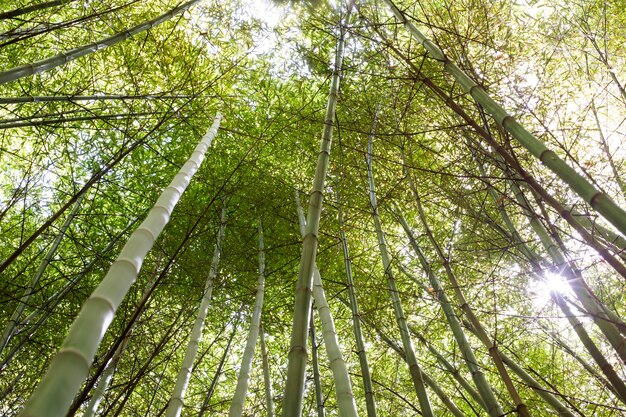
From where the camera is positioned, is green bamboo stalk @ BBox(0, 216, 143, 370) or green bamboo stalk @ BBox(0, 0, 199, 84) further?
green bamboo stalk @ BBox(0, 216, 143, 370)

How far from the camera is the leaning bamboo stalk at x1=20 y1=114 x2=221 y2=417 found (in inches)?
30.3

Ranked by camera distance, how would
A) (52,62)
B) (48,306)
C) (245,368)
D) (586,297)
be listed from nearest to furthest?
(586,297), (52,62), (245,368), (48,306)

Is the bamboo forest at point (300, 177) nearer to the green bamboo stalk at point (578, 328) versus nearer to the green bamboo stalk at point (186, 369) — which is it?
the green bamboo stalk at point (186, 369)

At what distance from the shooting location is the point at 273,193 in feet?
14.8

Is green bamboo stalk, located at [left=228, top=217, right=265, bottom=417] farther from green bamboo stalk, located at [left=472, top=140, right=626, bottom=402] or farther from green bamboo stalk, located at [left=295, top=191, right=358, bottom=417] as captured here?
green bamboo stalk, located at [left=472, top=140, right=626, bottom=402]

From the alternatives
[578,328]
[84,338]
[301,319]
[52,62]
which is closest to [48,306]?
[52,62]

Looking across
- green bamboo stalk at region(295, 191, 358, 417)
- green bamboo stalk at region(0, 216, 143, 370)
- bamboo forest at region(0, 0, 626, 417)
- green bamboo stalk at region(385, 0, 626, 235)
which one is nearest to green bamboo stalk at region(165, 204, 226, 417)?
bamboo forest at region(0, 0, 626, 417)

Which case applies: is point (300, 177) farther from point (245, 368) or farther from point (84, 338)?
point (84, 338)

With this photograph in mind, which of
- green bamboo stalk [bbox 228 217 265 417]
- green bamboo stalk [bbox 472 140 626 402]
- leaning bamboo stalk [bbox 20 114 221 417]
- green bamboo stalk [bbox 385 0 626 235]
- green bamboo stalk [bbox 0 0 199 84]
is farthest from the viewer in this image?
green bamboo stalk [bbox 228 217 265 417]

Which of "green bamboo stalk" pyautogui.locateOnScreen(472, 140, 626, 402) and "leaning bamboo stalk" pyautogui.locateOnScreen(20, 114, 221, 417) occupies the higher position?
"green bamboo stalk" pyautogui.locateOnScreen(472, 140, 626, 402)

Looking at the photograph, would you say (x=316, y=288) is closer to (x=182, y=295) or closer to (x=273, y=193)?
(x=273, y=193)

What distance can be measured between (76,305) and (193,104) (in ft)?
7.92

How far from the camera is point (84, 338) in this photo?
2.91 feet

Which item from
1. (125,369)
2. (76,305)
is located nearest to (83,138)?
(76,305)
